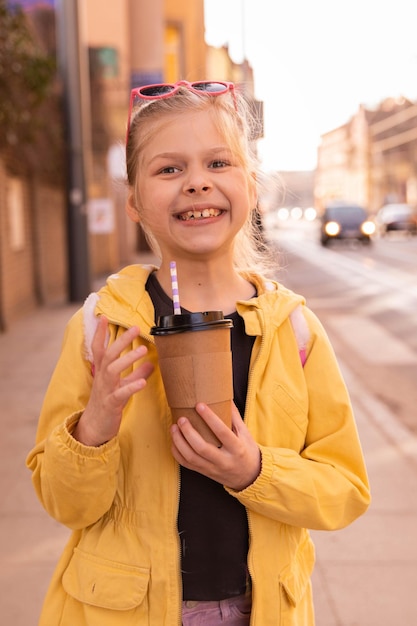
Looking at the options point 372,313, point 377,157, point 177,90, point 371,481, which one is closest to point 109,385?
point 177,90

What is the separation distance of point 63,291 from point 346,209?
19.5 m

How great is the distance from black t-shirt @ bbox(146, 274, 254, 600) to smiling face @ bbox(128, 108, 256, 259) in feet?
1.67

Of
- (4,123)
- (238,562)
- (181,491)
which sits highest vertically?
(4,123)

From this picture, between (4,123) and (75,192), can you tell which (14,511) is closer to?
(4,123)

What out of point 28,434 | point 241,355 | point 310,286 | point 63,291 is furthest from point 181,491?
point 310,286

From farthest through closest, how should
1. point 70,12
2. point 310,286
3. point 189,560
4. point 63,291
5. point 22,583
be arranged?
point 310,286 → point 63,291 → point 70,12 → point 22,583 → point 189,560

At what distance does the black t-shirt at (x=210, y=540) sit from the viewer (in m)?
1.61

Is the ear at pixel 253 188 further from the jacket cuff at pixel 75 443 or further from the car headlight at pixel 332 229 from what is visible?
the car headlight at pixel 332 229

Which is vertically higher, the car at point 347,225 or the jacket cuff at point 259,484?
the car at point 347,225

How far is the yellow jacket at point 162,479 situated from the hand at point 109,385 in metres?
0.04

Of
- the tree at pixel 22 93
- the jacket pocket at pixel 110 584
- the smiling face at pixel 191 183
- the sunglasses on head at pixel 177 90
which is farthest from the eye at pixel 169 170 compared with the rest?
the tree at pixel 22 93

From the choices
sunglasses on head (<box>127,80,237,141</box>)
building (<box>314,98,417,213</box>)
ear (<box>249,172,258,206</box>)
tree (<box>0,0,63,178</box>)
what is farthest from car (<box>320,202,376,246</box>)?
building (<box>314,98,417,213</box>)

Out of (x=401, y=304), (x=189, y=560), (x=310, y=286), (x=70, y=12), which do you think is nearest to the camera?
(x=189, y=560)

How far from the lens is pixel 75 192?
40.2ft
